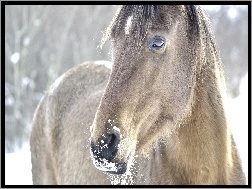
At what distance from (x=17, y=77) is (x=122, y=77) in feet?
38.2

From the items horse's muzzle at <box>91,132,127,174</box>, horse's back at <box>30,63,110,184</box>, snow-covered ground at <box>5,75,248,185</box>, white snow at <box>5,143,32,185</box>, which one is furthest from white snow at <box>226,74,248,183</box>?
white snow at <box>5,143,32,185</box>

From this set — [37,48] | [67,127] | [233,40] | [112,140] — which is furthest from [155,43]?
[233,40]

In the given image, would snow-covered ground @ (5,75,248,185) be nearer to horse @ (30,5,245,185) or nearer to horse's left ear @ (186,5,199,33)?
horse @ (30,5,245,185)

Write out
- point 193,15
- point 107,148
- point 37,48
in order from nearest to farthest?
point 107,148 < point 193,15 < point 37,48

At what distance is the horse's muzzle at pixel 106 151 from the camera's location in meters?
2.31

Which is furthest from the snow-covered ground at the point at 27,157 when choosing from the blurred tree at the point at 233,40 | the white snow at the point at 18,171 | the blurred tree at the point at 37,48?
the blurred tree at the point at 37,48

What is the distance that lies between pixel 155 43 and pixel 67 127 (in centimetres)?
203

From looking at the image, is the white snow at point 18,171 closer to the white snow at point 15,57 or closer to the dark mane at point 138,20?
the dark mane at point 138,20

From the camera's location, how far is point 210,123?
9.57 feet

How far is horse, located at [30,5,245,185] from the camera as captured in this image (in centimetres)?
242

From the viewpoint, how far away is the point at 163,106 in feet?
8.94

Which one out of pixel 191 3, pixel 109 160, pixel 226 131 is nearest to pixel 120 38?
pixel 191 3

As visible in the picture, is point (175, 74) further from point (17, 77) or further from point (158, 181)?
point (17, 77)

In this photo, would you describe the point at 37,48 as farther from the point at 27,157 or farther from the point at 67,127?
the point at 67,127
